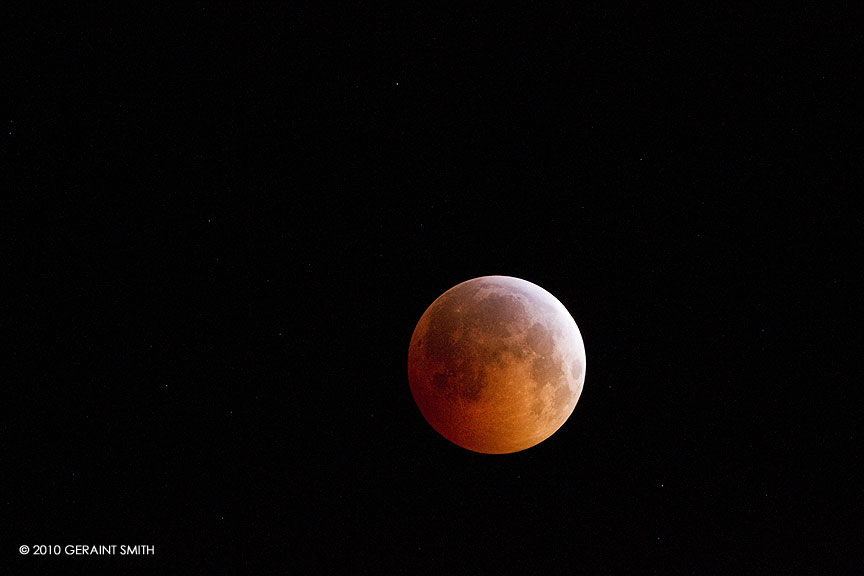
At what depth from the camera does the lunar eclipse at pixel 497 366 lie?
5.03 m

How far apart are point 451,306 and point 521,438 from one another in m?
1.26

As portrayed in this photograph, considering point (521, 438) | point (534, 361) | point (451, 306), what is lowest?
point (521, 438)

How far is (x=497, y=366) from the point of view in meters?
5.00

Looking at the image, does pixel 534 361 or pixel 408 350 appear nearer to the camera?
pixel 534 361

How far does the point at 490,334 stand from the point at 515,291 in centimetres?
57

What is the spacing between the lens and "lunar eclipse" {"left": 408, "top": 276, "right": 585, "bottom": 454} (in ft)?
16.5

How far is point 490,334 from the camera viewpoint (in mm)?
5074

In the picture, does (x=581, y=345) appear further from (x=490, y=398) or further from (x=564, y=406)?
(x=490, y=398)

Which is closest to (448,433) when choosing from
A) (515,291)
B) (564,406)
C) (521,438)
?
(521,438)

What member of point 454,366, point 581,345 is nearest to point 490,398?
point 454,366

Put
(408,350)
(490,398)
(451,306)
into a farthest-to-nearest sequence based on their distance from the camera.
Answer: (408,350) < (451,306) < (490,398)

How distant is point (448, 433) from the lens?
18.1 feet

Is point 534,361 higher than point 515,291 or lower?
lower

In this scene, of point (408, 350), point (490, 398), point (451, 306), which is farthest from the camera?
point (408, 350)
